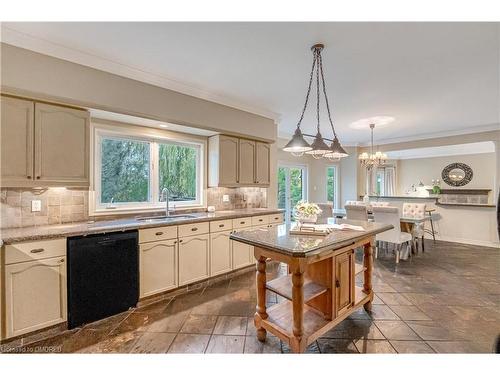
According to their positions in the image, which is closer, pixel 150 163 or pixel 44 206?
pixel 44 206

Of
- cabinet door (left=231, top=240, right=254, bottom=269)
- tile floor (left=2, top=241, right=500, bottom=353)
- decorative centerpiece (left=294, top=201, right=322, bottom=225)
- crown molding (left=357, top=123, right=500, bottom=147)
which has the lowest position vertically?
tile floor (left=2, top=241, right=500, bottom=353)

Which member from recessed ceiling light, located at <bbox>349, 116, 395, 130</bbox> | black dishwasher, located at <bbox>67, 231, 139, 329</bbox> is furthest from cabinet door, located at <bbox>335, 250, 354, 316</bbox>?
recessed ceiling light, located at <bbox>349, 116, 395, 130</bbox>

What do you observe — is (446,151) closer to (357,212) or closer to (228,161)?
(357,212)

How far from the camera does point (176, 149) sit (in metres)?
3.71

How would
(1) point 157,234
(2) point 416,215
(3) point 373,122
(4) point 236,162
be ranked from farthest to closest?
1. (2) point 416,215
2. (3) point 373,122
3. (4) point 236,162
4. (1) point 157,234

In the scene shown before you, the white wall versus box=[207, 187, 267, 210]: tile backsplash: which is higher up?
the white wall

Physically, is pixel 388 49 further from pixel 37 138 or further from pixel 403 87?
pixel 37 138

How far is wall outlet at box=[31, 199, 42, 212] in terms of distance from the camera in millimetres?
2422

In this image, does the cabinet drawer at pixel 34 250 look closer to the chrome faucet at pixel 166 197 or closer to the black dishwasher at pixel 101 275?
the black dishwasher at pixel 101 275

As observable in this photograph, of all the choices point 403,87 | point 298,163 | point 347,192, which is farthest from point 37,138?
point 347,192

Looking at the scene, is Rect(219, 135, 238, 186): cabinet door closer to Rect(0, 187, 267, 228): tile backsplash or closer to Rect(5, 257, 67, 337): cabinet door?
Rect(0, 187, 267, 228): tile backsplash

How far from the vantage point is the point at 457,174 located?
7953mm

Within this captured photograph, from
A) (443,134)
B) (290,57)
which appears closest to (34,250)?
(290,57)

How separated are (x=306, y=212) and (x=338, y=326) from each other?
1094 millimetres
